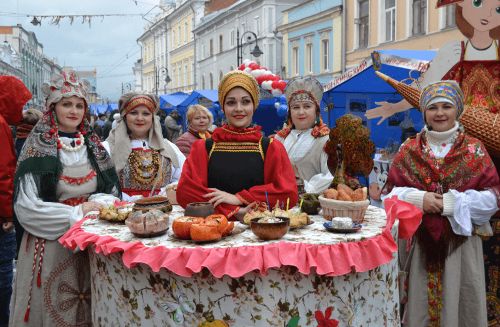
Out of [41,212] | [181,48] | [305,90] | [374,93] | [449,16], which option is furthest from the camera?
[181,48]

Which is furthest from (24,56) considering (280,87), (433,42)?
(280,87)

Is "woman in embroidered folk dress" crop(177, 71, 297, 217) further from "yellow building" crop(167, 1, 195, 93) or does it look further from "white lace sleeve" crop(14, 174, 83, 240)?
"yellow building" crop(167, 1, 195, 93)

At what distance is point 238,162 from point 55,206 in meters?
1.12

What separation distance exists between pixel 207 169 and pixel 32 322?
1.44m

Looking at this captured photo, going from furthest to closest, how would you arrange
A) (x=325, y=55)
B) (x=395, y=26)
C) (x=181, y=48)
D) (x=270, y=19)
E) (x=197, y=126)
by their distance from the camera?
1. (x=181, y=48)
2. (x=270, y=19)
3. (x=325, y=55)
4. (x=395, y=26)
5. (x=197, y=126)

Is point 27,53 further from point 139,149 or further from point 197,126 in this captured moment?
point 139,149

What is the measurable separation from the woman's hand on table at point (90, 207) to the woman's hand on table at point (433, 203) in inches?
76.6

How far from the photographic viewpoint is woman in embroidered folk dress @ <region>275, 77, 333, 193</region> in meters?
3.98

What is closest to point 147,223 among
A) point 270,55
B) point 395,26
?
point 395,26

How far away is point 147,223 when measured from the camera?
2385 millimetres

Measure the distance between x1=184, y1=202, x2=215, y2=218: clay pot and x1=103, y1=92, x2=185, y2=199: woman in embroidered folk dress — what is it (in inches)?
46.9

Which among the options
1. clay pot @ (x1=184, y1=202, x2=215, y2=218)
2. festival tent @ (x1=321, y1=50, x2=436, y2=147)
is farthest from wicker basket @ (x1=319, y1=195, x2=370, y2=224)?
festival tent @ (x1=321, y1=50, x2=436, y2=147)

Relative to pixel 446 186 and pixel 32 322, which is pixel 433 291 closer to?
pixel 446 186

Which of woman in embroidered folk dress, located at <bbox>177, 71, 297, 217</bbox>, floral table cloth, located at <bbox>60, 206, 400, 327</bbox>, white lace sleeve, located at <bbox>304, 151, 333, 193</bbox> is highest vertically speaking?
woman in embroidered folk dress, located at <bbox>177, 71, 297, 217</bbox>
